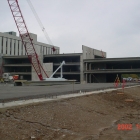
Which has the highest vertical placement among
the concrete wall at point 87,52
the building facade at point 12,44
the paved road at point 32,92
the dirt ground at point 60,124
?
the building facade at point 12,44

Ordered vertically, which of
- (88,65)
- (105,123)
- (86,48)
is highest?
(86,48)

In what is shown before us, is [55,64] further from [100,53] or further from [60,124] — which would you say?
[60,124]

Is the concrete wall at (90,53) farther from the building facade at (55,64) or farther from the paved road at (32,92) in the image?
the paved road at (32,92)

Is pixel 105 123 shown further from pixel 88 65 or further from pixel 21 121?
pixel 88 65

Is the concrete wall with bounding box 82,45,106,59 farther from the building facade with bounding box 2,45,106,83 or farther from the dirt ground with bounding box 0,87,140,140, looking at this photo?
the dirt ground with bounding box 0,87,140,140

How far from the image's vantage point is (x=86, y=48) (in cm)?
8119

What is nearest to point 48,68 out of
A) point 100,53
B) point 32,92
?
point 100,53

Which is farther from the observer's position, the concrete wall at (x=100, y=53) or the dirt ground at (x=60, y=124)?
the concrete wall at (x=100, y=53)

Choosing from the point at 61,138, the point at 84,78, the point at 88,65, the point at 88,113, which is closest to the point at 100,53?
the point at 88,65

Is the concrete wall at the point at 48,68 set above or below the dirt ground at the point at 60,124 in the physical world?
above

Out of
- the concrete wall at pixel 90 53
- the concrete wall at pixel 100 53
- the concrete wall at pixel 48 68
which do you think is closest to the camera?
the concrete wall at pixel 90 53

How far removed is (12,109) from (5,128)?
2.78 m

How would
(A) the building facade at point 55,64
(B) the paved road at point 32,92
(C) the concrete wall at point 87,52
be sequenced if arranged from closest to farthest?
1. (B) the paved road at point 32,92
2. (C) the concrete wall at point 87,52
3. (A) the building facade at point 55,64

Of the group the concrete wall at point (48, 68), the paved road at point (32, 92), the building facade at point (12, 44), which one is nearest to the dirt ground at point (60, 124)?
the paved road at point (32, 92)
